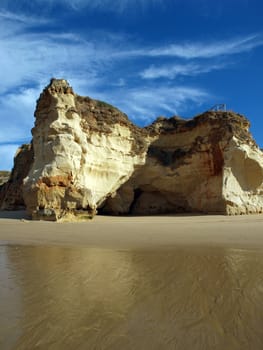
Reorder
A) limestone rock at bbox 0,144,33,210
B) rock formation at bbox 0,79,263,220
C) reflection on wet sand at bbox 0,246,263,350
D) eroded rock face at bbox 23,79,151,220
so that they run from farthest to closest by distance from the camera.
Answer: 1. limestone rock at bbox 0,144,33,210
2. rock formation at bbox 0,79,263,220
3. eroded rock face at bbox 23,79,151,220
4. reflection on wet sand at bbox 0,246,263,350

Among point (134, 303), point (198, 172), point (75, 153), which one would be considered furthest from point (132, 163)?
point (134, 303)

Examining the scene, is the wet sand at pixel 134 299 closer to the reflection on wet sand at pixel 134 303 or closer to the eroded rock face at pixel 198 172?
the reflection on wet sand at pixel 134 303

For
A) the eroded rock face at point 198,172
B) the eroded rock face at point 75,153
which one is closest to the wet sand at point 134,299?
the eroded rock face at point 75,153

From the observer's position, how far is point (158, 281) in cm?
334

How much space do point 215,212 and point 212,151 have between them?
11.7ft

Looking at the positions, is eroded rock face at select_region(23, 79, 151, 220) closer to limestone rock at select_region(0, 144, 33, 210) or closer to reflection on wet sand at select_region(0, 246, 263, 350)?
limestone rock at select_region(0, 144, 33, 210)

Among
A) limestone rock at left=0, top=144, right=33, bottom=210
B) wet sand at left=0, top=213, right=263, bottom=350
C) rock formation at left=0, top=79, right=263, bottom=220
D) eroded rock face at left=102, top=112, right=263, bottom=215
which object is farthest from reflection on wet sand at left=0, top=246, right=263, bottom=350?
limestone rock at left=0, top=144, right=33, bottom=210

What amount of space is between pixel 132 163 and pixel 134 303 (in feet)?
50.9

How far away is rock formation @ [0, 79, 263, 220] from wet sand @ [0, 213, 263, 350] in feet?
26.4

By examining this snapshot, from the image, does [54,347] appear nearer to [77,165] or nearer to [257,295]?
[257,295]

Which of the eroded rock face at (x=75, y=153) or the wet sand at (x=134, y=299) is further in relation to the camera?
the eroded rock face at (x=75, y=153)

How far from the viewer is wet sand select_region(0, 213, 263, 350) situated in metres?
1.98

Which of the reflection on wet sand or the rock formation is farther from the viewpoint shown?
the rock formation

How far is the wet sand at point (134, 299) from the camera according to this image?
6.51ft
